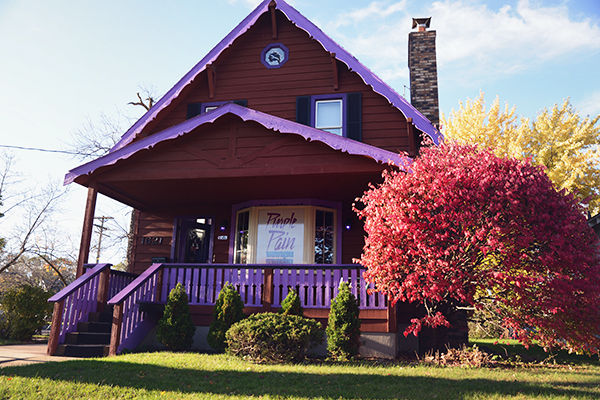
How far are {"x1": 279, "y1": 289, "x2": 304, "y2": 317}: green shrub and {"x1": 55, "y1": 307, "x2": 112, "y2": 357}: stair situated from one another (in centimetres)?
337

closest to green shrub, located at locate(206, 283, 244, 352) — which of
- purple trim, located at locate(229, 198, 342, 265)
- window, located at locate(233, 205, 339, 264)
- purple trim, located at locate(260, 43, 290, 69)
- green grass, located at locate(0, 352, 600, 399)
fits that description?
green grass, located at locate(0, 352, 600, 399)

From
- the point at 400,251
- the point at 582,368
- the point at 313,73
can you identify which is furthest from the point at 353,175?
the point at 582,368

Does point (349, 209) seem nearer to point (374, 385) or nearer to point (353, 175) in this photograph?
point (353, 175)

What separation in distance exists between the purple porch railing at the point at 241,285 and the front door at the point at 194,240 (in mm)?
2988

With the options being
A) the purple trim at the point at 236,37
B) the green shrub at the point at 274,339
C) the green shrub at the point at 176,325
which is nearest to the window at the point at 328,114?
the purple trim at the point at 236,37

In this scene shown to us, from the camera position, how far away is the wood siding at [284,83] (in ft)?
39.4

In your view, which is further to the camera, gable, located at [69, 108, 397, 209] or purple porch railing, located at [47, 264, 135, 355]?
gable, located at [69, 108, 397, 209]

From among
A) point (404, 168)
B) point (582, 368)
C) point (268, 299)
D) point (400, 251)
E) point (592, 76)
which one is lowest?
point (582, 368)

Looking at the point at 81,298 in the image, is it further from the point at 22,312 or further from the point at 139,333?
the point at 22,312

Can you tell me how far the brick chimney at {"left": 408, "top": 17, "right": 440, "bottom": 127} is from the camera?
13.8 metres

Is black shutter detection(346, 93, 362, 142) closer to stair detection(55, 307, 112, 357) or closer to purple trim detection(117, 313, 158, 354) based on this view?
purple trim detection(117, 313, 158, 354)

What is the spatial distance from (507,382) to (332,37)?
972 cm

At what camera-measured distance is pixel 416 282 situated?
718 cm

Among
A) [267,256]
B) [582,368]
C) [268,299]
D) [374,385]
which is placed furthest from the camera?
[267,256]
